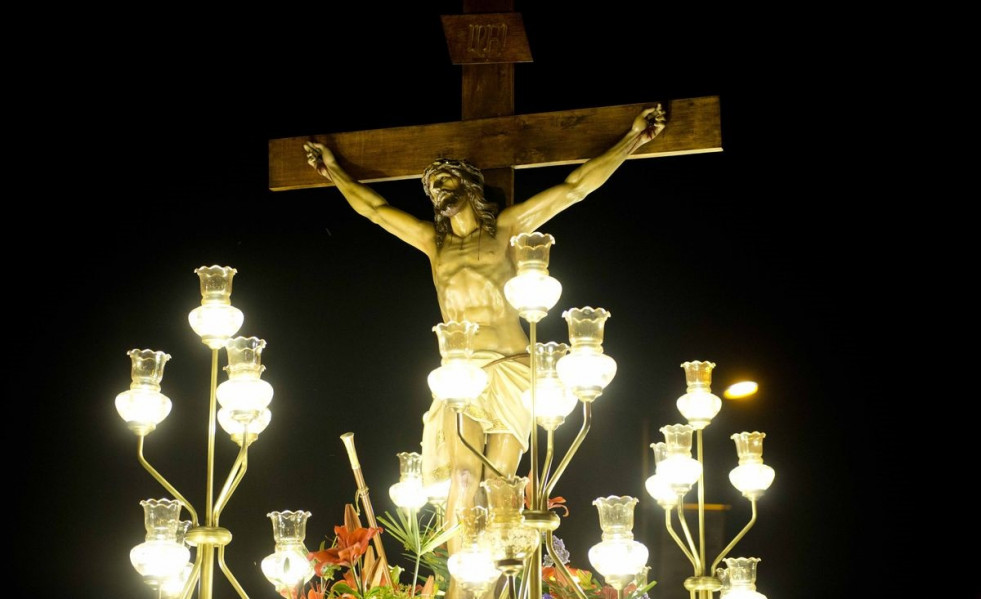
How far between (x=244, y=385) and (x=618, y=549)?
1.22m

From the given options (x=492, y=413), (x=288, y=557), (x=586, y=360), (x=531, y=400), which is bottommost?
(x=288, y=557)

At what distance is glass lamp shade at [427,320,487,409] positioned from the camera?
340 centimetres

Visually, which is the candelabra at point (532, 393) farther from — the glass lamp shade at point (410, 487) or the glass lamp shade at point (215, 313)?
the glass lamp shade at point (410, 487)

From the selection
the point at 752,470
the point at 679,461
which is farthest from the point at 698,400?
the point at 752,470

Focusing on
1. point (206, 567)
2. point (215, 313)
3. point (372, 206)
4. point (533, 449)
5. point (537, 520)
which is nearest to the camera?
point (537, 520)

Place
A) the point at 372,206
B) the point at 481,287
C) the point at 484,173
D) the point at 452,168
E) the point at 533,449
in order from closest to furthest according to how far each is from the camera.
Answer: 1. the point at 533,449
2. the point at 481,287
3. the point at 452,168
4. the point at 484,173
5. the point at 372,206

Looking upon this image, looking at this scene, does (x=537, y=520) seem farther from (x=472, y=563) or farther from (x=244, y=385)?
(x=244, y=385)

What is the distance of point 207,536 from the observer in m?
3.48

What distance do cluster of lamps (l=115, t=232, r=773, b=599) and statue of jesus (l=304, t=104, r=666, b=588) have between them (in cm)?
12

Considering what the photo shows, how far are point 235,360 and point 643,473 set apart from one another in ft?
11.7

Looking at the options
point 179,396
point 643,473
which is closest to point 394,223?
point 179,396

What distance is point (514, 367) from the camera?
436cm

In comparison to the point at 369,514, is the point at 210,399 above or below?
above

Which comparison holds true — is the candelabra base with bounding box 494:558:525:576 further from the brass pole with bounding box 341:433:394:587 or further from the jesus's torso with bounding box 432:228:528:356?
the jesus's torso with bounding box 432:228:528:356
